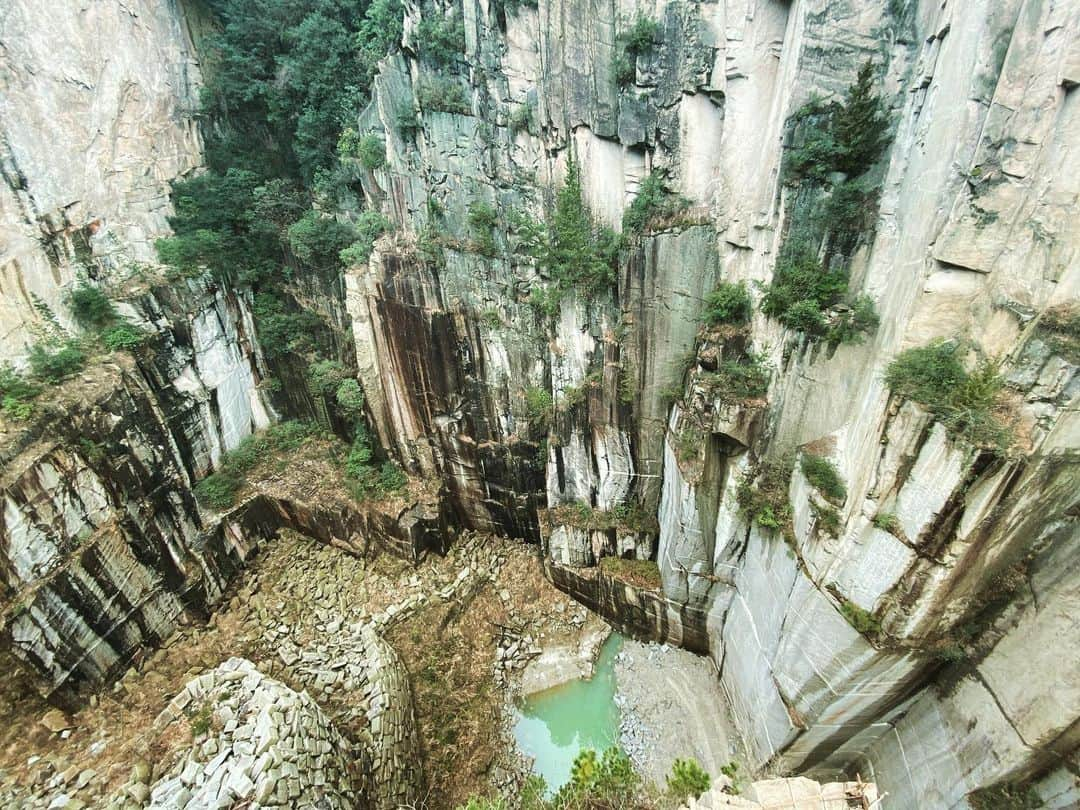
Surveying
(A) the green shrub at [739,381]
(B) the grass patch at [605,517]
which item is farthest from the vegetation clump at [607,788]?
(A) the green shrub at [739,381]

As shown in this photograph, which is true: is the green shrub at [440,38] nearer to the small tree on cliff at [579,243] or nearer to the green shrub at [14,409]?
the small tree on cliff at [579,243]

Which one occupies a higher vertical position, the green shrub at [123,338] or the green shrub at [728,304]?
the green shrub at [728,304]

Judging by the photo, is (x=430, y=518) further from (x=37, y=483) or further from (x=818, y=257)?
(x=818, y=257)

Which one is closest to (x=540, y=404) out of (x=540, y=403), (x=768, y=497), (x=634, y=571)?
(x=540, y=403)

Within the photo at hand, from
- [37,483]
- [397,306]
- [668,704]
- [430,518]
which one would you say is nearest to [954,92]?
[397,306]

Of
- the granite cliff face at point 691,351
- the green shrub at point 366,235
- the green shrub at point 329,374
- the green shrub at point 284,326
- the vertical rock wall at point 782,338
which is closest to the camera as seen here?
the vertical rock wall at point 782,338

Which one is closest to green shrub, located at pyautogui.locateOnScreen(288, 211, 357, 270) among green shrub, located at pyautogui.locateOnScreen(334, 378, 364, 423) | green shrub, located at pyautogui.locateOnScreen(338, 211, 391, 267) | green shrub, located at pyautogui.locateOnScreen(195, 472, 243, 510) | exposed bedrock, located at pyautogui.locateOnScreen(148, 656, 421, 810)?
green shrub, located at pyautogui.locateOnScreen(338, 211, 391, 267)
